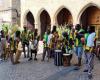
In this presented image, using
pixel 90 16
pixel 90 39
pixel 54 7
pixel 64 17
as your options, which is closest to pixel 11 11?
pixel 54 7

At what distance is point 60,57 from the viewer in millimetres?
13805

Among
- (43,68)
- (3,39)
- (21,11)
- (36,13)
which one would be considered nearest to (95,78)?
(43,68)

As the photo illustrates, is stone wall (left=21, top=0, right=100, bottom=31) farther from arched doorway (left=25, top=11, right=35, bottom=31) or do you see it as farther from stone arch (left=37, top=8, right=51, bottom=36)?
arched doorway (left=25, top=11, right=35, bottom=31)

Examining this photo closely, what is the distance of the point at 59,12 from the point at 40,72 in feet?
59.2

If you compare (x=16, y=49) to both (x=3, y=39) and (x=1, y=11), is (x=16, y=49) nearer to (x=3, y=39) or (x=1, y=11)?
(x=3, y=39)

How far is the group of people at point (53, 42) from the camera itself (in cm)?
1212

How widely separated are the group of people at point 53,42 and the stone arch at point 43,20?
15.3 meters

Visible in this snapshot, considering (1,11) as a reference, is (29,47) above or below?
below

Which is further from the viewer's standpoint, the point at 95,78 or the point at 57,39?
the point at 57,39

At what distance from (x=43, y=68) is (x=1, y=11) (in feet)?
85.3

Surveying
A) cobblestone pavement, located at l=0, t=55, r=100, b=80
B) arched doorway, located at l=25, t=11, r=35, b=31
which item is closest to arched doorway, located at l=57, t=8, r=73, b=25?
arched doorway, located at l=25, t=11, r=35, b=31

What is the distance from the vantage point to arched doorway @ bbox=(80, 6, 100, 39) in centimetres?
2753

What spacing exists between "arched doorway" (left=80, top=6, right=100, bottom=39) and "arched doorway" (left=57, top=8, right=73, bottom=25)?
2.39m

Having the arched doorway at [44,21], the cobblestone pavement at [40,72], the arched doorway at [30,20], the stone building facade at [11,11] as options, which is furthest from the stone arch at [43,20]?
the cobblestone pavement at [40,72]
